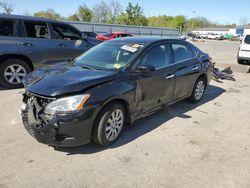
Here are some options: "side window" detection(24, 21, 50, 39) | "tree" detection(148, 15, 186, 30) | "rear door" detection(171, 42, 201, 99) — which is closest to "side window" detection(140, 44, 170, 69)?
"rear door" detection(171, 42, 201, 99)

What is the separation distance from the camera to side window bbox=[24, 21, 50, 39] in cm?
648

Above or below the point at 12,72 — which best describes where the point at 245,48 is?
above

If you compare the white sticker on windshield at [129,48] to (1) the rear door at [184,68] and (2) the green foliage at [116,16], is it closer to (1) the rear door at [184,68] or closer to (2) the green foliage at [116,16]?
(1) the rear door at [184,68]

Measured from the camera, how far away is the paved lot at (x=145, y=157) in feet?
9.51

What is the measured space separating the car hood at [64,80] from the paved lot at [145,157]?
2.89ft

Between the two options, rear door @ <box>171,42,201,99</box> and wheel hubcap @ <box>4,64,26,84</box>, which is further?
wheel hubcap @ <box>4,64,26,84</box>

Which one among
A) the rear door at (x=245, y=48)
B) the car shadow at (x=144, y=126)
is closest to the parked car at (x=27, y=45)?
the car shadow at (x=144, y=126)

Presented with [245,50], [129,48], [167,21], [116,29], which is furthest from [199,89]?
[167,21]

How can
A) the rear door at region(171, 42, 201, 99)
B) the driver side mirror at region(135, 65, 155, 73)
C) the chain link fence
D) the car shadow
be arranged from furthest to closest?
the chain link fence < the rear door at region(171, 42, 201, 99) < the driver side mirror at region(135, 65, 155, 73) < the car shadow

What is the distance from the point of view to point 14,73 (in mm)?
6406

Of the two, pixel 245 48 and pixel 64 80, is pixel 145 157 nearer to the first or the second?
pixel 64 80

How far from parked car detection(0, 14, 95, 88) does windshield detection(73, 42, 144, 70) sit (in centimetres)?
259

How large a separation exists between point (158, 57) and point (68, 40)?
12.4 feet

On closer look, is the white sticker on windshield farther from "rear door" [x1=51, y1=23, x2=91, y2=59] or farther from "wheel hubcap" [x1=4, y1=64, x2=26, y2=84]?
"wheel hubcap" [x1=4, y1=64, x2=26, y2=84]
